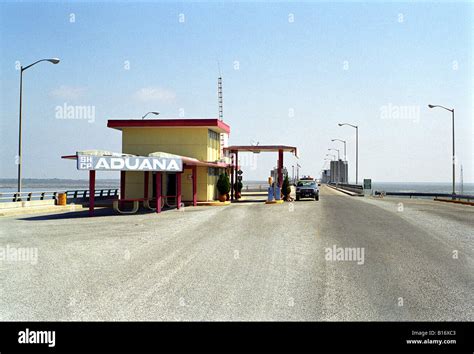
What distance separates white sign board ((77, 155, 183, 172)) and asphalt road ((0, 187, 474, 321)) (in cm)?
547

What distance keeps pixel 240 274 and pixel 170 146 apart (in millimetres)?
27023

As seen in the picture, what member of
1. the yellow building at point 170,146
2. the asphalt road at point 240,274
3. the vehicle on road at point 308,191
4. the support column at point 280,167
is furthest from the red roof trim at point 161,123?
the asphalt road at point 240,274

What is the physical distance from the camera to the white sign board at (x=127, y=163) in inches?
938

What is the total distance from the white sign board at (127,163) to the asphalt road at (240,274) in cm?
547

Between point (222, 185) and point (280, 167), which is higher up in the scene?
point (280, 167)

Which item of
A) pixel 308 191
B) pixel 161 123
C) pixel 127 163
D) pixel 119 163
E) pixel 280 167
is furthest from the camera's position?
pixel 280 167

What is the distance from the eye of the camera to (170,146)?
36.7m

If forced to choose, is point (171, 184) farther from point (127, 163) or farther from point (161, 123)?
point (127, 163)

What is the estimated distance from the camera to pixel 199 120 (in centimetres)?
3566

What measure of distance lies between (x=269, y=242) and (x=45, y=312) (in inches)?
331

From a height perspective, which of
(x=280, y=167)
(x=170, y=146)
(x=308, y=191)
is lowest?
(x=308, y=191)

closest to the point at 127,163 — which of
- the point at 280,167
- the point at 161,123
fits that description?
the point at 161,123

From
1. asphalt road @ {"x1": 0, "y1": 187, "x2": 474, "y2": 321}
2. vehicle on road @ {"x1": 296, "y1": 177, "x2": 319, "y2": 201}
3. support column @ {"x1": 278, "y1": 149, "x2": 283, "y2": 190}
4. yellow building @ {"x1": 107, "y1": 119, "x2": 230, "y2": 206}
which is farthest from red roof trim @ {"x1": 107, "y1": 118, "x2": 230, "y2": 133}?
asphalt road @ {"x1": 0, "y1": 187, "x2": 474, "y2": 321}
